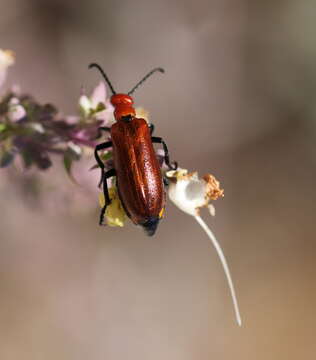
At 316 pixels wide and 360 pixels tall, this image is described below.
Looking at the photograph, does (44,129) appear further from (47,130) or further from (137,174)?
(137,174)

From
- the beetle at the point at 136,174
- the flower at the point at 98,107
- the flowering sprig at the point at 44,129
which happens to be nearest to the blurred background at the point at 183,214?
the flowering sprig at the point at 44,129

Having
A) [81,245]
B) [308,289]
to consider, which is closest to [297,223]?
[308,289]

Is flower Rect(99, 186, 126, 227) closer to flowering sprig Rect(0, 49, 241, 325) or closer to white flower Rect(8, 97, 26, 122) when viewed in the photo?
flowering sprig Rect(0, 49, 241, 325)

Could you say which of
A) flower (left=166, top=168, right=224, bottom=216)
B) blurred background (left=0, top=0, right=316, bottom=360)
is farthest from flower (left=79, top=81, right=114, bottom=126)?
blurred background (left=0, top=0, right=316, bottom=360)

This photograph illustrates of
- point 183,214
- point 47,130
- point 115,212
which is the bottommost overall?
point 115,212

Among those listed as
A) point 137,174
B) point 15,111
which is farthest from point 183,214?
point 137,174

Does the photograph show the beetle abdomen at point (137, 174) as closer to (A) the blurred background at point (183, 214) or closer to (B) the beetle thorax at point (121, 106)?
(B) the beetle thorax at point (121, 106)
